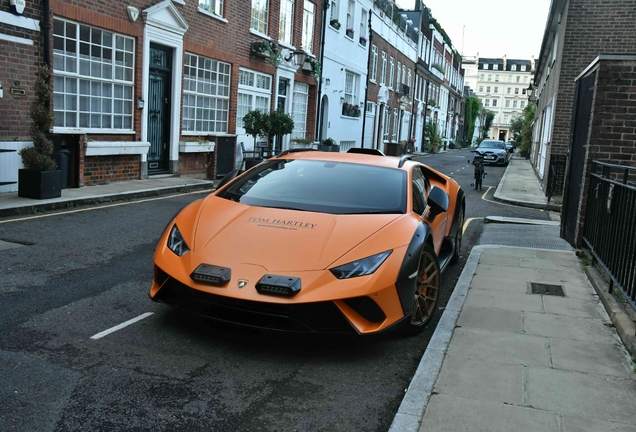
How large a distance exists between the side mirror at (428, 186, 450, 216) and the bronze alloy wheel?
757 millimetres

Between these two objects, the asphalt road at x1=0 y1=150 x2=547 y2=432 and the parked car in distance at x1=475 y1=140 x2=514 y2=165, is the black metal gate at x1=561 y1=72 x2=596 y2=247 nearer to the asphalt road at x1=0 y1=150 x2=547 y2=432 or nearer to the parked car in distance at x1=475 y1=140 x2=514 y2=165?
the asphalt road at x1=0 y1=150 x2=547 y2=432

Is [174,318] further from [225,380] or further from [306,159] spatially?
[306,159]

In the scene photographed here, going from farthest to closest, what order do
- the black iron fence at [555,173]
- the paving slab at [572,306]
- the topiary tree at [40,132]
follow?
1. the black iron fence at [555,173]
2. the topiary tree at [40,132]
3. the paving slab at [572,306]

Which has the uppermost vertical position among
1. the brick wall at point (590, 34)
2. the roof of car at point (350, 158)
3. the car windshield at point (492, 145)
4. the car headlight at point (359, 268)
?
the brick wall at point (590, 34)

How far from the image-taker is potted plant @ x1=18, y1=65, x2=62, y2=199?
10008 mm

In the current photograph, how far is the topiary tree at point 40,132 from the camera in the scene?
33.1 ft

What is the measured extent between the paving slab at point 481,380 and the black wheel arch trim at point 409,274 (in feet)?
1.57

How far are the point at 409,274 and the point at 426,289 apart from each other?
26.4 inches

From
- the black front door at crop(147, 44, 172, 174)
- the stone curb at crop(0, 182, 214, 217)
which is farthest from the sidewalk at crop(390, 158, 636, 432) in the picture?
the black front door at crop(147, 44, 172, 174)

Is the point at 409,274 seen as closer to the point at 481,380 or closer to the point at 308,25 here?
the point at 481,380

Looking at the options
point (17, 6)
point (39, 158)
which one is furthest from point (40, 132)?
point (17, 6)

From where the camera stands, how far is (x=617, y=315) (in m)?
5.12

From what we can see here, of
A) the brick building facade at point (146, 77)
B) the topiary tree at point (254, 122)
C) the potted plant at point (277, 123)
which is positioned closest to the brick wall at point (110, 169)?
the brick building facade at point (146, 77)

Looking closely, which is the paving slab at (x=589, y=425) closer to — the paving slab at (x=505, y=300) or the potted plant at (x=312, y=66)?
the paving slab at (x=505, y=300)
